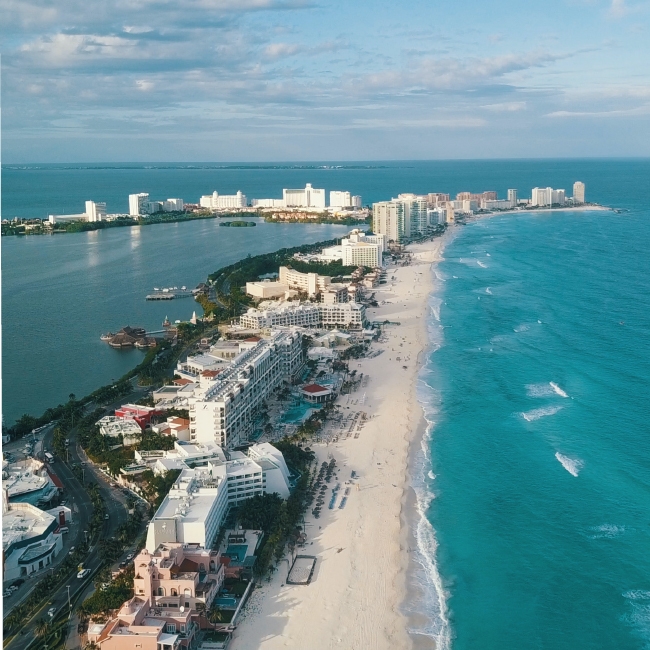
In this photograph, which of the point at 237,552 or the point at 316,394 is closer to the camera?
the point at 237,552

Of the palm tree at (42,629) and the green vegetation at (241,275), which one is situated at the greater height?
the green vegetation at (241,275)

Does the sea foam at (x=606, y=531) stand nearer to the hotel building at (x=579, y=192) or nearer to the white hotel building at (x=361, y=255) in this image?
the white hotel building at (x=361, y=255)

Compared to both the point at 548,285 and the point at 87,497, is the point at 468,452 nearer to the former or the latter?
the point at 87,497

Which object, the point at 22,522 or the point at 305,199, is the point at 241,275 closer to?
the point at 22,522

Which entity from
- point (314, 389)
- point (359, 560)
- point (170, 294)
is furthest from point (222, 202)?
point (359, 560)

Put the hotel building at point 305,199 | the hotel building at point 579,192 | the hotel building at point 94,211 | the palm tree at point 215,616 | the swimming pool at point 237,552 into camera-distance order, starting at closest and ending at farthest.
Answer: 1. the palm tree at point 215,616
2. the swimming pool at point 237,552
3. the hotel building at point 94,211
4. the hotel building at point 579,192
5. the hotel building at point 305,199

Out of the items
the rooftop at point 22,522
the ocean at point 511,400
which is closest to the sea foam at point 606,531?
the ocean at point 511,400

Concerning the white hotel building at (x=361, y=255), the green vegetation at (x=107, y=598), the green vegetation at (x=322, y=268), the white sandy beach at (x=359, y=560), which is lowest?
the white sandy beach at (x=359, y=560)
